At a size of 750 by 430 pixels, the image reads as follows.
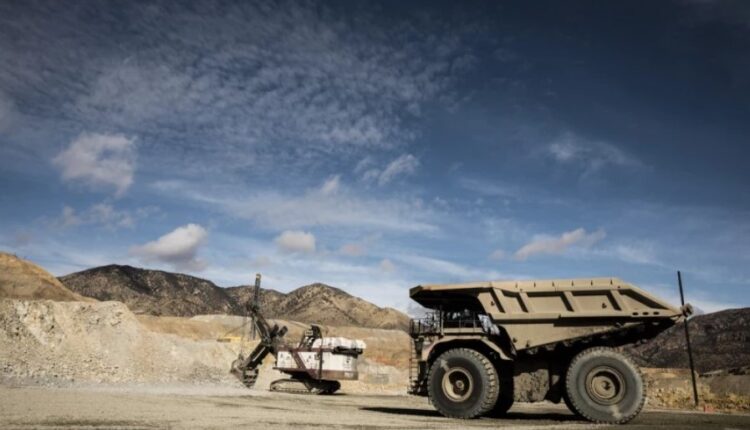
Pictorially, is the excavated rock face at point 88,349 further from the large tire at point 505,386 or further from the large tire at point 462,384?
the large tire at point 505,386

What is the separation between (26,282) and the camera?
5638 cm

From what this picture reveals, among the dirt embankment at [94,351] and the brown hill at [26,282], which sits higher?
the brown hill at [26,282]

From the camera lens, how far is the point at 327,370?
23.7m

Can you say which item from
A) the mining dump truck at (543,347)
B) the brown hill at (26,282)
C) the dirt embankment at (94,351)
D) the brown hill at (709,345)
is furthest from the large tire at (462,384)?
the brown hill at (26,282)

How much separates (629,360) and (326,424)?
5557mm

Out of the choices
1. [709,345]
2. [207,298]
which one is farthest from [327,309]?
[709,345]

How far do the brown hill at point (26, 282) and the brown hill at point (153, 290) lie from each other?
140 ft

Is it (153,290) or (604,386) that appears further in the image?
(153,290)

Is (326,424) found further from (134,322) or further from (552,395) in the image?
(134,322)

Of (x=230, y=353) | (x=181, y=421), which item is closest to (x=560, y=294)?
(x=181, y=421)

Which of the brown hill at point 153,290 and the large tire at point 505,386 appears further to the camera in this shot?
the brown hill at point 153,290

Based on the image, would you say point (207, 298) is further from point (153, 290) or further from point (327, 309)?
point (327, 309)

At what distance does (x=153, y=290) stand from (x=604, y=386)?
127992mm

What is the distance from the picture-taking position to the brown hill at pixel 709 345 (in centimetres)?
4938
